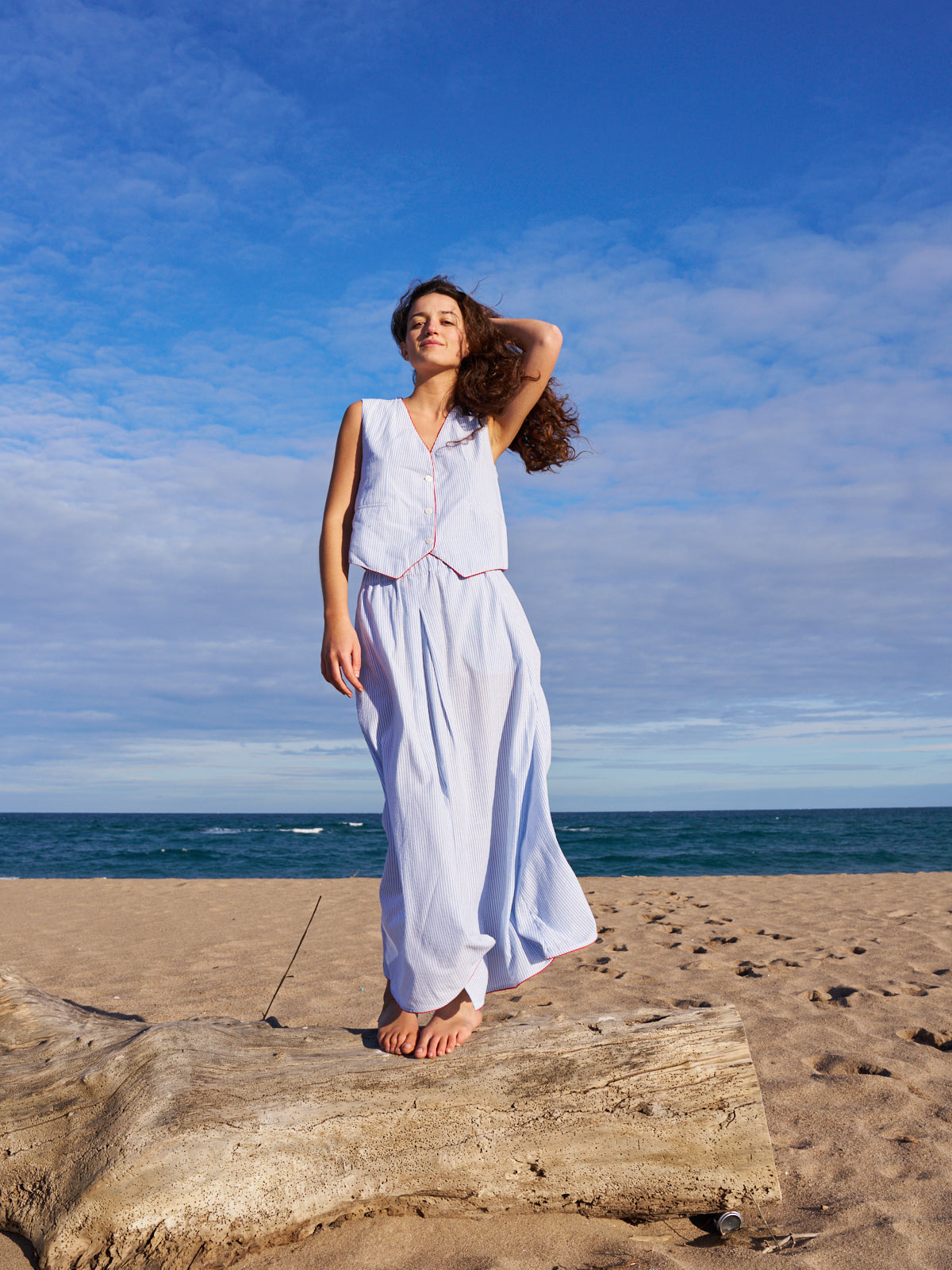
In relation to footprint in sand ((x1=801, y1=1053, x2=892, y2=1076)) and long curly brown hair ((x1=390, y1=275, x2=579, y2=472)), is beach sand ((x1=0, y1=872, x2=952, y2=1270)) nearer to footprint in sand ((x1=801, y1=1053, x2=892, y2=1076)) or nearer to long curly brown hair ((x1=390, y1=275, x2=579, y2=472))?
footprint in sand ((x1=801, y1=1053, x2=892, y2=1076))

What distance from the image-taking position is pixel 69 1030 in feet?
8.22

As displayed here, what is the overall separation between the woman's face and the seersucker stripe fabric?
0.31 meters

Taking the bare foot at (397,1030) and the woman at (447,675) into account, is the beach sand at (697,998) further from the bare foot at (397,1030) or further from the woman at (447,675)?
the woman at (447,675)

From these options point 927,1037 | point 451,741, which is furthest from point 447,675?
point 927,1037

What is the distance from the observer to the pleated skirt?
2248 mm

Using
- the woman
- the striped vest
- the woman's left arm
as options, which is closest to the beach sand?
the woman

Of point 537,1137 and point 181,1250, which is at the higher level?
point 537,1137

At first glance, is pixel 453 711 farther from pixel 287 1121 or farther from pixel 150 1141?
pixel 150 1141

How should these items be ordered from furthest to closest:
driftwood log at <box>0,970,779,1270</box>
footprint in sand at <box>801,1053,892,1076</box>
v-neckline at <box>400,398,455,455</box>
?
footprint in sand at <box>801,1053,892,1076</box>, v-neckline at <box>400,398,455,455</box>, driftwood log at <box>0,970,779,1270</box>

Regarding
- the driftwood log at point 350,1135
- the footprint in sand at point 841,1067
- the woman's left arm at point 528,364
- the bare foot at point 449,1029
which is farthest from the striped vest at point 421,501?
the footprint in sand at point 841,1067

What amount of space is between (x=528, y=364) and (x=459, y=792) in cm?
137

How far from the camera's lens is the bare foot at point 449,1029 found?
223cm

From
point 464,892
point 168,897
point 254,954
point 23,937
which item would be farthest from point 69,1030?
point 168,897

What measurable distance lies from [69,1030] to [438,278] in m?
2.59
